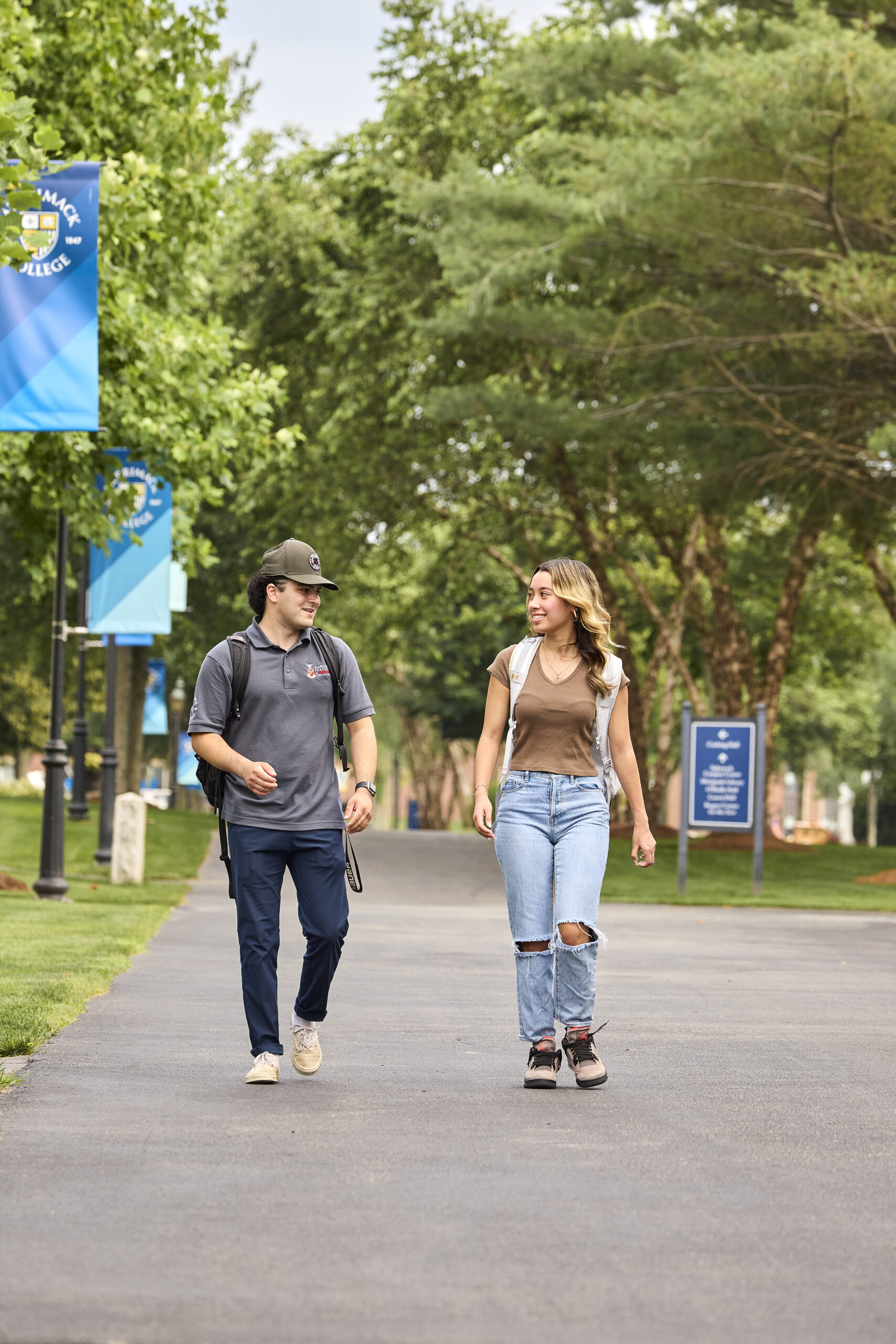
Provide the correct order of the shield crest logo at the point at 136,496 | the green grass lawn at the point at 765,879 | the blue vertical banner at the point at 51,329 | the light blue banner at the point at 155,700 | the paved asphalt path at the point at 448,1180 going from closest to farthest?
1. the paved asphalt path at the point at 448,1180
2. the blue vertical banner at the point at 51,329
3. the shield crest logo at the point at 136,496
4. the green grass lawn at the point at 765,879
5. the light blue banner at the point at 155,700

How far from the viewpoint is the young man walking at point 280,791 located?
700 centimetres

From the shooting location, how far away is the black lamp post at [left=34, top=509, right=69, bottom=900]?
665 inches

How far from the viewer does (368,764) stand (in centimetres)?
705

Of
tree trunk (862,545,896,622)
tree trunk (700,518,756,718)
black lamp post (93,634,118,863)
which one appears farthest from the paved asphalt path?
tree trunk (862,545,896,622)

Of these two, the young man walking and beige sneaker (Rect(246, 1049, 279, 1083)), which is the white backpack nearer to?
the young man walking

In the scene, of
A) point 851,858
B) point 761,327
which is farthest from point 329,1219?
point 851,858

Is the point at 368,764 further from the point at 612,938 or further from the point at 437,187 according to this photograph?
the point at 437,187

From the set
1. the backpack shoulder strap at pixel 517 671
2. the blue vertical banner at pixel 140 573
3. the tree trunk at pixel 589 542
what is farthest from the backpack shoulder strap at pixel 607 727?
the tree trunk at pixel 589 542

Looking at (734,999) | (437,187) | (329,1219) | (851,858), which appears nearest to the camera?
(329,1219)

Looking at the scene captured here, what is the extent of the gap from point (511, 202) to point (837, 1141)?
62.7 ft

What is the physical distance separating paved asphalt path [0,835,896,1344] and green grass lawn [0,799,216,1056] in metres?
0.21

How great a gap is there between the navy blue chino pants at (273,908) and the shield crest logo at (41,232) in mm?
7127

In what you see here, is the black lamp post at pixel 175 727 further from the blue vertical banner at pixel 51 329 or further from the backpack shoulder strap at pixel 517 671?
the backpack shoulder strap at pixel 517 671

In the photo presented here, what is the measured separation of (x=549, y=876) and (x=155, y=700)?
3249 cm
